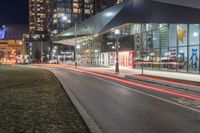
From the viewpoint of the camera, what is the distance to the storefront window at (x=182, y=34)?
35125 millimetres

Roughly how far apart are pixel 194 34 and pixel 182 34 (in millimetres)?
2362

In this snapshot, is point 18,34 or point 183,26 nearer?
point 183,26

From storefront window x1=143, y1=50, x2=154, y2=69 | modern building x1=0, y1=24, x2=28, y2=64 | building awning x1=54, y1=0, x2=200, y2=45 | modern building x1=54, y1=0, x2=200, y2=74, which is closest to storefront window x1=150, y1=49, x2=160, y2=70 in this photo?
modern building x1=54, y1=0, x2=200, y2=74

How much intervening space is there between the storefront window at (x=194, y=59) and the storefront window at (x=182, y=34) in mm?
1556

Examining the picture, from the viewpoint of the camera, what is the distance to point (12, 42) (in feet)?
480

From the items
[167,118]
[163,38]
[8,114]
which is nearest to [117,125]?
[167,118]

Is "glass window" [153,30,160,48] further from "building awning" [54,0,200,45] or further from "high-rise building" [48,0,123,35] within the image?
"high-rise building" [48,0,123,35]

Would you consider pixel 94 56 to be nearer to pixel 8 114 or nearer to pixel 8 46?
pixel 8 114

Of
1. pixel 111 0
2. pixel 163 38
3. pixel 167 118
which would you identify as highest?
pixel 111 0

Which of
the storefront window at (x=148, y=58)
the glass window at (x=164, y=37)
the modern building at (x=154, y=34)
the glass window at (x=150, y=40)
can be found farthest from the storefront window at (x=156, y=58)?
the glass window at (x=164, y=37)

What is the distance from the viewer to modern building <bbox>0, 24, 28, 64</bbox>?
136 m

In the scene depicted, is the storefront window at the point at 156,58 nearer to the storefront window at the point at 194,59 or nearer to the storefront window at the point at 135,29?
the storefront window at the point at 135,29

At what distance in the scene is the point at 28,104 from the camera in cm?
1217

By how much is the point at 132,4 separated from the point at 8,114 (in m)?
27.7
